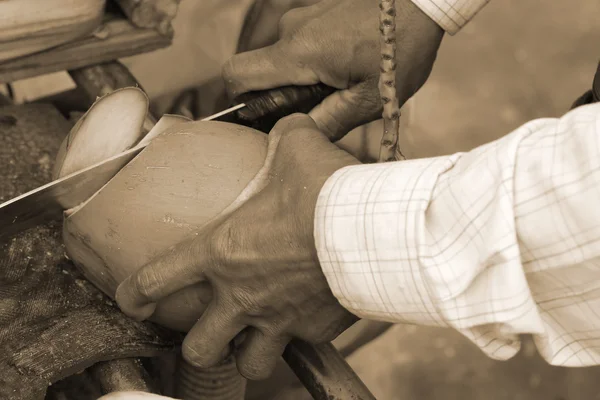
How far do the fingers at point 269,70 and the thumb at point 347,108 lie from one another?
0.06 m

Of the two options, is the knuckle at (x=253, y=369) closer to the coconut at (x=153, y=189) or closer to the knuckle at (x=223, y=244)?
the coconut at (x=153, y=189)

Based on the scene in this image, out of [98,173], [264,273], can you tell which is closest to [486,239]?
[264,273]

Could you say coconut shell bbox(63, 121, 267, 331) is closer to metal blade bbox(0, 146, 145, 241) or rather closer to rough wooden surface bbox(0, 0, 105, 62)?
metal blade bbox(0, 146, 145, 241)

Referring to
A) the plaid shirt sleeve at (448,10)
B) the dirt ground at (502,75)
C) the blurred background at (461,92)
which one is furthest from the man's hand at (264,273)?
the dirt ground at (502,75)

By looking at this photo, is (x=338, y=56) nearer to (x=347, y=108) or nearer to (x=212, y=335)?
(x=347, y=108)

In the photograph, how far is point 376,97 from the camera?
135 centimetres

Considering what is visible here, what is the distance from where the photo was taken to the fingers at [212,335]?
3.46 ft

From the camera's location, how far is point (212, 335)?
1.08m

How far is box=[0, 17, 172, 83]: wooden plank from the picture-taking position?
152cm

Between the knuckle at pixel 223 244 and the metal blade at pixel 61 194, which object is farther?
the metal blade at pixel 61 194

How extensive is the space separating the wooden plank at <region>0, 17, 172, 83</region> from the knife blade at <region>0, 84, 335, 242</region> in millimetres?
426

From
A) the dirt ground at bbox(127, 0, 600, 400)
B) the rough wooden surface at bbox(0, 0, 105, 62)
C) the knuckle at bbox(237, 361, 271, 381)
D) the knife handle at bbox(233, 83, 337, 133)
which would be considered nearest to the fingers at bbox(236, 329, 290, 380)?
the knuckle at bbox(237, 361, 271, 381)

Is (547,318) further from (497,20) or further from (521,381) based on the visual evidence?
(497,20)

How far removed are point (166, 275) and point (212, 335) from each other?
0.41ft
